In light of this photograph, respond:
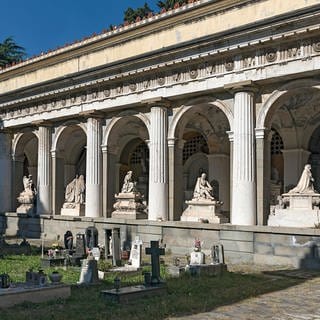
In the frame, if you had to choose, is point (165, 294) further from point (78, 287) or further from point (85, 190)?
point (85, 190)

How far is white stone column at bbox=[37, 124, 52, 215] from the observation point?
27.7m

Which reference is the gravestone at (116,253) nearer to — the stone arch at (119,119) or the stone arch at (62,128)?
the stone arch at (119,119)

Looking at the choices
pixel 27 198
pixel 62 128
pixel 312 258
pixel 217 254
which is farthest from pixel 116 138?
pixel 312 258

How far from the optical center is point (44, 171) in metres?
27.9

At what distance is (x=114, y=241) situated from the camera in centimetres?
1617

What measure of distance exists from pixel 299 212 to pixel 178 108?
21.9 feet

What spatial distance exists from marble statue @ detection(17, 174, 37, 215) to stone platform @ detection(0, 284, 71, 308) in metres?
18.4

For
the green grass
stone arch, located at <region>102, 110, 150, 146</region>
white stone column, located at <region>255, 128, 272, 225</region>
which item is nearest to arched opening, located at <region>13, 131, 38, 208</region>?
stone arch, located at <region>102, 110, 150, 146</region>

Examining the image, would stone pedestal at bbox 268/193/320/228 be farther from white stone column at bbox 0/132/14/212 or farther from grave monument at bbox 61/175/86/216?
white stone column at bbox 0/132/14/212

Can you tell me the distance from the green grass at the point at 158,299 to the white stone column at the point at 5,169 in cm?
1675

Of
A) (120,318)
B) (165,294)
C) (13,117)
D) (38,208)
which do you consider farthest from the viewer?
(13,117)

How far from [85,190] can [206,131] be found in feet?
20.8

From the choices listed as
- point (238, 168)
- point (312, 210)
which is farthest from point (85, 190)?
point (312, 210)

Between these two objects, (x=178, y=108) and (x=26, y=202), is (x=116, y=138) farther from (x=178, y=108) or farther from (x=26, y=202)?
(x=26, y=202)
